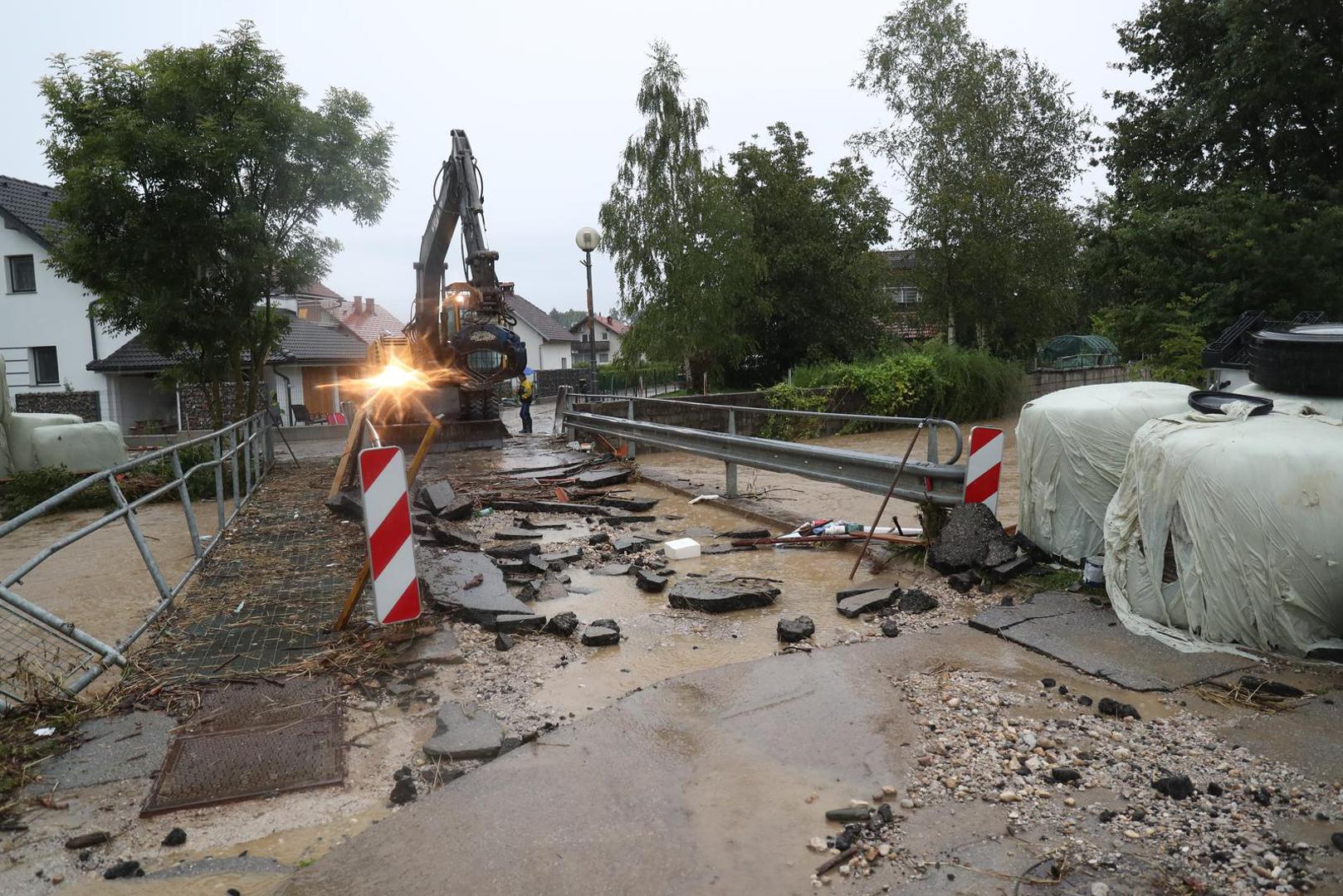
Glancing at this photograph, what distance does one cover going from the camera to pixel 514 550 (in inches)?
288

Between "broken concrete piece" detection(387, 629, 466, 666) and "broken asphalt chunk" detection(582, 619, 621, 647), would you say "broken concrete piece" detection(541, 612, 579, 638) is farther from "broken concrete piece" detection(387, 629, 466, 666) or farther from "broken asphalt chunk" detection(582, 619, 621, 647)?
"broken concrete piece" detection(387, 629, 466, 666)

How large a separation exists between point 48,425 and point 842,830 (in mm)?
16878

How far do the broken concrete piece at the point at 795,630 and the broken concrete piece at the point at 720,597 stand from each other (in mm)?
616

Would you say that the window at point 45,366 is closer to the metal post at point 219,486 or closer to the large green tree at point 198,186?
the large green tree at point 198,186

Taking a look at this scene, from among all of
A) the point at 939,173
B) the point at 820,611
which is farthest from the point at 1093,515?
the point at 939,173

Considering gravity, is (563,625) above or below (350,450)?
below

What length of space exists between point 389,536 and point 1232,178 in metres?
22.8

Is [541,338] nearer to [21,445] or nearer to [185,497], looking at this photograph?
[21,445]

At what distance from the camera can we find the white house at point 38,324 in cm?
3058

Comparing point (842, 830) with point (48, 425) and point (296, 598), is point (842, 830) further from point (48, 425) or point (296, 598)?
point (48, 425)

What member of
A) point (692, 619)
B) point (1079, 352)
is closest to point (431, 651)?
point (692, 619)

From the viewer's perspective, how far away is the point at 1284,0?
56.6ft

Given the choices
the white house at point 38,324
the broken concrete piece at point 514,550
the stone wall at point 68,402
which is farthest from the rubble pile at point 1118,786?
the white house at point 38,324

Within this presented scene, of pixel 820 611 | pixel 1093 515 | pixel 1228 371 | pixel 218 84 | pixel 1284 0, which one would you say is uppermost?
pixel 1284 0
